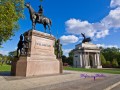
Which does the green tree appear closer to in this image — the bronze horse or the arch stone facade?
the bronze horse

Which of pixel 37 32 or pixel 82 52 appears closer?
pixel 37 32

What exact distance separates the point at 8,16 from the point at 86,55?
229 ft

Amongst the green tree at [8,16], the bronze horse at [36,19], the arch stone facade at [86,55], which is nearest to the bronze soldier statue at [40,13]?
the bronze horse at [36,19]

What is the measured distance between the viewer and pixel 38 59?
20344 mm

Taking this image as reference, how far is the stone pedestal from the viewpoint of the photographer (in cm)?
1866

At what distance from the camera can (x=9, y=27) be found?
72.6 ft

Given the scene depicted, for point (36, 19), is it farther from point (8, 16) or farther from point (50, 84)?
point (50, 84)

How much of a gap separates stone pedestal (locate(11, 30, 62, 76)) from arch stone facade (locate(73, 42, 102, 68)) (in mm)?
62243

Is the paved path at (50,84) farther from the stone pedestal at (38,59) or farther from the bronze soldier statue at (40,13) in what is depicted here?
the bronze soldier statue at (40,13)

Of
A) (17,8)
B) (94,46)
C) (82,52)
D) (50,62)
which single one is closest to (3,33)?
(17,8)

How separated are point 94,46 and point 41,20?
67740 millimetres

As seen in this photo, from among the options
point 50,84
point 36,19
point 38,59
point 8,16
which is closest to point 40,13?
point 36,19

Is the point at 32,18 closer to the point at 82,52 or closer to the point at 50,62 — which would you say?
the point at 50,62

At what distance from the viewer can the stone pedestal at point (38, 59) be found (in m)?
18.7
